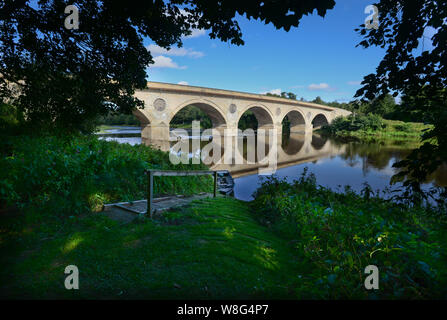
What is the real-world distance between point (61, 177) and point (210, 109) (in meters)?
31.2

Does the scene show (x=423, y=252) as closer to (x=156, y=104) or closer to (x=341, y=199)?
(x=341, y=199)

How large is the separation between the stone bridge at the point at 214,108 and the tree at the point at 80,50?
42.8 feet

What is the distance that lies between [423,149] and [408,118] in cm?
51

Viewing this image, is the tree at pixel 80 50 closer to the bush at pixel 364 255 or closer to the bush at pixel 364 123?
the bush at pixel 364 255

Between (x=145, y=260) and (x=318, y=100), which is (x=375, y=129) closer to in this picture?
(x=145, y=260)

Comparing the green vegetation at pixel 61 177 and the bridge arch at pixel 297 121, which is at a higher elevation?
the bridge arch at pixel 297 121

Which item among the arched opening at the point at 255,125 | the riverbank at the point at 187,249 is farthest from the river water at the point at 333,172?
the arched opening at the point at 255,125

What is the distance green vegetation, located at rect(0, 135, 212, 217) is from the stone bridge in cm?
1140

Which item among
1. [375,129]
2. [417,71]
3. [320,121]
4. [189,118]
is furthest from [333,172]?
[189,118]

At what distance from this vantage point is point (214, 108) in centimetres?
3419

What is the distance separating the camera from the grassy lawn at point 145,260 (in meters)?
2.19

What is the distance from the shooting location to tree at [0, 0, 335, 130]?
155 inches
